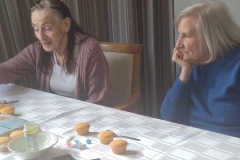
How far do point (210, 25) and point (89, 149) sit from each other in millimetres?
Answer: 678

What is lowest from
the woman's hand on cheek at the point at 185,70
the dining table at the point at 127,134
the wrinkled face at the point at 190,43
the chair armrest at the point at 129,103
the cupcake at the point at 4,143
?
the chair armrest at the point at 129,103

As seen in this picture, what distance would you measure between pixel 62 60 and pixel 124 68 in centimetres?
36

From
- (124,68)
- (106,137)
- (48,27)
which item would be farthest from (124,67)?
(106,137)

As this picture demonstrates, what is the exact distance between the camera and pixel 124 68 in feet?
6.30

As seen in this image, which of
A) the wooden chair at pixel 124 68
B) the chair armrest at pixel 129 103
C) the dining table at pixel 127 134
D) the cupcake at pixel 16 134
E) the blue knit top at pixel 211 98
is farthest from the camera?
the wooden chair at pixel 124 68

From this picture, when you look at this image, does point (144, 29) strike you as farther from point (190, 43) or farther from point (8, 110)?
point (8, 110)

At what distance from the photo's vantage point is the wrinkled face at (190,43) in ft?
4.31

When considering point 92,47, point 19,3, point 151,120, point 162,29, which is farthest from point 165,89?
point 151,120

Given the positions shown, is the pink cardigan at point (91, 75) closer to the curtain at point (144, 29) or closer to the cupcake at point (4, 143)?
the cupcake at point (4, 143)

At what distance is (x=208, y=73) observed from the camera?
1.36 m

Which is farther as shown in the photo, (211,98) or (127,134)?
(211,98)

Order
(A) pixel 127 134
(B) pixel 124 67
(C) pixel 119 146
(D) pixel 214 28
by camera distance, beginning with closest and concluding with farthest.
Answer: (C) pixel 119 146 < (A) pixel 127 134 < (D) pixel 214 28 < (B) pixel 124 67

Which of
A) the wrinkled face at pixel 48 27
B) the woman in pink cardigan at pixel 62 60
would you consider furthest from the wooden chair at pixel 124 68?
the wrinkled face at pixel 48 27

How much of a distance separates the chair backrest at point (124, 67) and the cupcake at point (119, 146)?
92 cm
